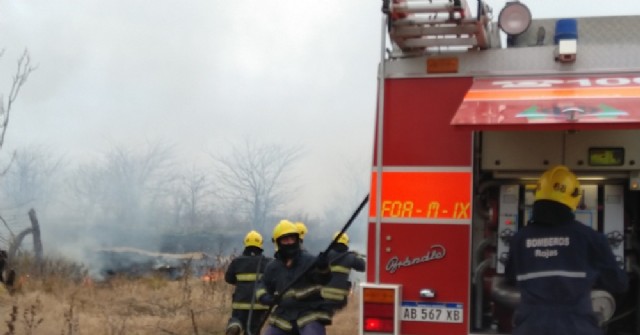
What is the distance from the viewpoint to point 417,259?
5.60 metres

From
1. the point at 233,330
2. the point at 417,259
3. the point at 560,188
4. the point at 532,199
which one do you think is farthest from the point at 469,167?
the point at 233,330

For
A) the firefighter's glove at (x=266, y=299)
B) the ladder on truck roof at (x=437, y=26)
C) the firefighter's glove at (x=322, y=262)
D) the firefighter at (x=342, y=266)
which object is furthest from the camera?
the firefighter at (x=342, y=266)

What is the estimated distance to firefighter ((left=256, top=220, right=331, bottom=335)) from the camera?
6738mm

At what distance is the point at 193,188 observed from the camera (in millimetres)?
20453

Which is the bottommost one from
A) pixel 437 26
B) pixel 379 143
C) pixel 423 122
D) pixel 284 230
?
pixel 284 230

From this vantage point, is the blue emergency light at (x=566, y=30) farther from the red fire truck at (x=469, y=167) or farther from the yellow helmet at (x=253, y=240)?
the yellow helmet at (x=253, y=240)

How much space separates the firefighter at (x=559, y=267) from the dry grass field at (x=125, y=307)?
22.2 feet

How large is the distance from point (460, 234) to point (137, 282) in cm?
1121

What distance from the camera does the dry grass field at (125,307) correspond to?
11562mm

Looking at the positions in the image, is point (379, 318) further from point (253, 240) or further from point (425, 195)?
point (253, 240)

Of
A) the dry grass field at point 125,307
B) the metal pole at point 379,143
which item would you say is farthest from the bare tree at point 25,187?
the metal pole at point 379,143

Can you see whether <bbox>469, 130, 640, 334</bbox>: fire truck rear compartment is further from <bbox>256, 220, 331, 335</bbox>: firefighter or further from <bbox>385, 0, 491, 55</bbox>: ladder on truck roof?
<bbox>256, 220, 331, 335</bbox>: firefighter

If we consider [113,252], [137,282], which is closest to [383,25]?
[137,282]

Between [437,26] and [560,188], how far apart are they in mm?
1307
